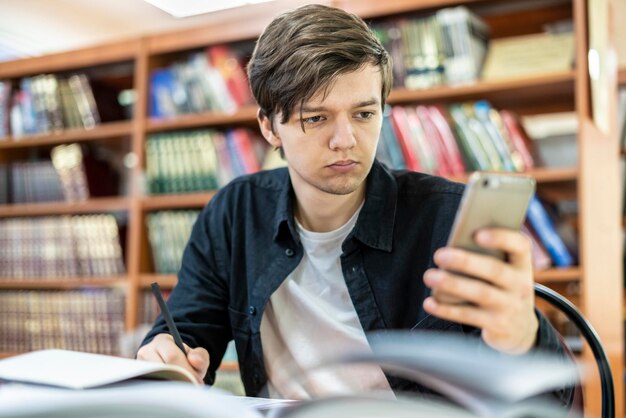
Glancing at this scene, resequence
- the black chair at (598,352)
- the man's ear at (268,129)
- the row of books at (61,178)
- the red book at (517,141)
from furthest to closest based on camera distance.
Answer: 1. the row of books at (61,178)
2. the red book at (517,141)
3. the man's ear at (268,129)
4. the black chair at (598,352)

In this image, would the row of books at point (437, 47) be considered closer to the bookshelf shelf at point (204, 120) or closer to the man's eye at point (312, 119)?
the bookshelf shelf at point (204, 120)

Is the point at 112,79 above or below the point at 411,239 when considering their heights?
above

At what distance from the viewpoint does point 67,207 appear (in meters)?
2.87

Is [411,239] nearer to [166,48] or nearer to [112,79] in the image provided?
[166,48]

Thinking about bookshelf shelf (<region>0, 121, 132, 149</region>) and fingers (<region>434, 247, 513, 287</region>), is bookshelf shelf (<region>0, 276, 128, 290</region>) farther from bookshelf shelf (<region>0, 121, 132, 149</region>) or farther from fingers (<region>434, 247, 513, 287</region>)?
fingers (<region>434, 247, 513, 287</region>)

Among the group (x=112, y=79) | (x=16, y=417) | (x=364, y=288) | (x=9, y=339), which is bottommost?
(x=9, y=339)

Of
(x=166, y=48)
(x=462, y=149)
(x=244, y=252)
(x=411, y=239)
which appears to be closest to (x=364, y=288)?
(x=411, y=239)

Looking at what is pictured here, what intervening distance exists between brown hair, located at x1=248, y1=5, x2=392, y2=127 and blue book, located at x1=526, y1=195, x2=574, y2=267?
3.47 ft

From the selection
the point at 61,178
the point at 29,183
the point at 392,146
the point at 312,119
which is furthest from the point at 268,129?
the point at 29,183

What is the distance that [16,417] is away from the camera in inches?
19.6

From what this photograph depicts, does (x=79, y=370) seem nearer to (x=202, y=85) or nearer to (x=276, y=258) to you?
(x=276, y=258)

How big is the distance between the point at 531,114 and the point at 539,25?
33cm

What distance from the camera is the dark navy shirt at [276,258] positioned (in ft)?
3.59

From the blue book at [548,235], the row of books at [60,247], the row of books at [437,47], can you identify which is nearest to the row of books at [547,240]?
the blue book at [548,235]
